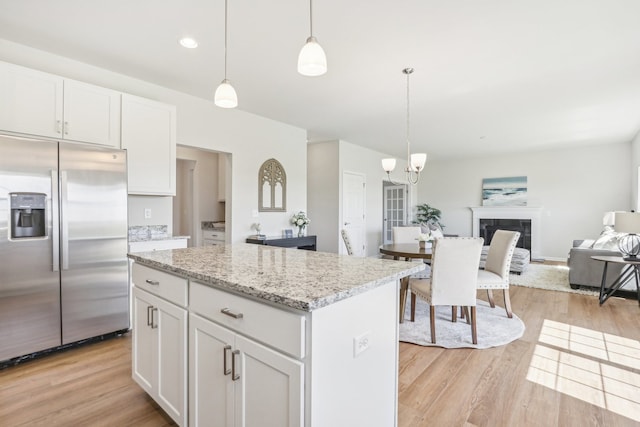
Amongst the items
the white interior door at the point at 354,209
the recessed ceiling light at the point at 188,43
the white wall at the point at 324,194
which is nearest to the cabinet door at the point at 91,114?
the recessed ceiling light at the point at 188,43

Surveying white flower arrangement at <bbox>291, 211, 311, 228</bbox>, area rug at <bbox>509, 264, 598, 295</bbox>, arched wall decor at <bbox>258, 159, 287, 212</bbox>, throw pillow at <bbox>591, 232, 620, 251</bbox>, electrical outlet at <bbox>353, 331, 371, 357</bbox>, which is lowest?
area rug at <bbox>509, 264, 598, 295</bbox>

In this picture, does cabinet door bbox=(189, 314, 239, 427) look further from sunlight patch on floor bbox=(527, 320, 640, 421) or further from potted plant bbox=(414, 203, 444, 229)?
potted plant bbox=(414, 203, 444, 229)

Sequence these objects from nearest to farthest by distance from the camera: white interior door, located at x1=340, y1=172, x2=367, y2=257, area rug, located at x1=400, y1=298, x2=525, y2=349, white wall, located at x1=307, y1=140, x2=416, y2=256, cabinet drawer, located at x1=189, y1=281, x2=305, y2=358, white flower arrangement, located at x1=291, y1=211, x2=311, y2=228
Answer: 1. cabinet drawer, located at x1=189, y1=281, x2=305, y2=358
2. area rug, located at x1=400, y1=298, x2=525, y2=349
3. white flower arrangement, located at x1=291, y1=211, x2=311, y2=228
4. white wall, located at x1=307, y1=140, x2=416, y2=256
5. white interior door, located at x1=340, y1=172, x2=367, y2=257

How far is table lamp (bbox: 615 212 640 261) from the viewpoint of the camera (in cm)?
360

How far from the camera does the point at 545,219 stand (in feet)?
24.8

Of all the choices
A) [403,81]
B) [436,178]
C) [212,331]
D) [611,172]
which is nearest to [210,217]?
[403,81]

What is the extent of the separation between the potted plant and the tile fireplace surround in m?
0.89

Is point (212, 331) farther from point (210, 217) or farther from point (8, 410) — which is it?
point (210, 217)

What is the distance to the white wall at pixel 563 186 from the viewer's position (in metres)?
6.84

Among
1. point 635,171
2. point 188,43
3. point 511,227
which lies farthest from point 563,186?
point 188,43

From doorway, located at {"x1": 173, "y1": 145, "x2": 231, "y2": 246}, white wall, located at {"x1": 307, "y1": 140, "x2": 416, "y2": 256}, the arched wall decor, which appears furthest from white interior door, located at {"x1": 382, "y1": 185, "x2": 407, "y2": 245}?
doorway, located at {"x1": 173, "y1": 145, "x2": 231, "y2": 246}

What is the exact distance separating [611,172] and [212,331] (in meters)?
8.81

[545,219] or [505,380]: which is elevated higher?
[545,219]

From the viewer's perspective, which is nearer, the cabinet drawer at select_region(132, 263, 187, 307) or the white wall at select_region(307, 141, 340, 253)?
the cabinet drawer at select_region(132, 263, 187, 307)
